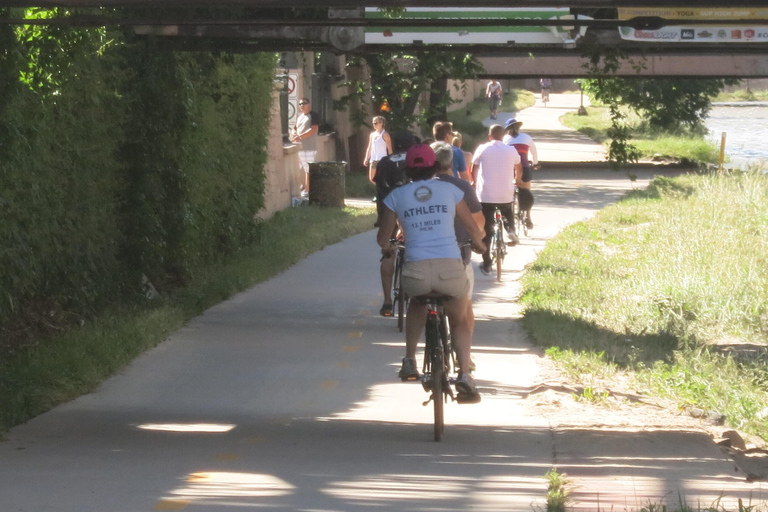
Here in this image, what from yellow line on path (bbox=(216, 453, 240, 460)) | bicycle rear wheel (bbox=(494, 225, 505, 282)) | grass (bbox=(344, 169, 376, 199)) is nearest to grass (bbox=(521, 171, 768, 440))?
bicycle rear wheel (bbox=(494, 225, 505, 282))

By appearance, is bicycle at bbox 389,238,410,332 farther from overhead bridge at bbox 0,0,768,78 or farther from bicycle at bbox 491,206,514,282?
bicycle at bbox 491,206,514,282

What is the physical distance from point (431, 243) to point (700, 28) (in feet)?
31.8

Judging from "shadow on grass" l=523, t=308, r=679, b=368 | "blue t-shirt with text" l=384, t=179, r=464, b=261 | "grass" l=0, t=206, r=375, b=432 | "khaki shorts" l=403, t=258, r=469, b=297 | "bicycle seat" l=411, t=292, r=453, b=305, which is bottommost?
"shadow on grass" l=523, t=308, r=679, b=368

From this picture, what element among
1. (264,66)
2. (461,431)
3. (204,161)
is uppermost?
(264,66)

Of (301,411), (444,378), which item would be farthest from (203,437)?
(444,378)

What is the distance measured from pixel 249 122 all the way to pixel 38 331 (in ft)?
21.4

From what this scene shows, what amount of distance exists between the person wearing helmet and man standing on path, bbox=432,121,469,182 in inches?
176

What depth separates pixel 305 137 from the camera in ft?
80.7

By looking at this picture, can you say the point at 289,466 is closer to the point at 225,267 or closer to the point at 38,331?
the point at 38,331

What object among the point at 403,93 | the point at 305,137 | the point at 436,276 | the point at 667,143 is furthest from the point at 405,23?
the point at 667,143

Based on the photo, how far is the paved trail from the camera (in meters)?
5.87

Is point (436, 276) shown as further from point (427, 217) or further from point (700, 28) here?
point (700, 28)

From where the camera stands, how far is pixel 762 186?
21188 millimetres

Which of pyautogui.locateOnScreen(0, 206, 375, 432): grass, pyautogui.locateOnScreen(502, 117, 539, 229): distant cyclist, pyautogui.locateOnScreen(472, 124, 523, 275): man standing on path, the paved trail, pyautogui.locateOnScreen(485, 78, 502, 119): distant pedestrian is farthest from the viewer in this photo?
pyautogui.locateOnScreen(485, 78, 502, 119): distant pedestrian
